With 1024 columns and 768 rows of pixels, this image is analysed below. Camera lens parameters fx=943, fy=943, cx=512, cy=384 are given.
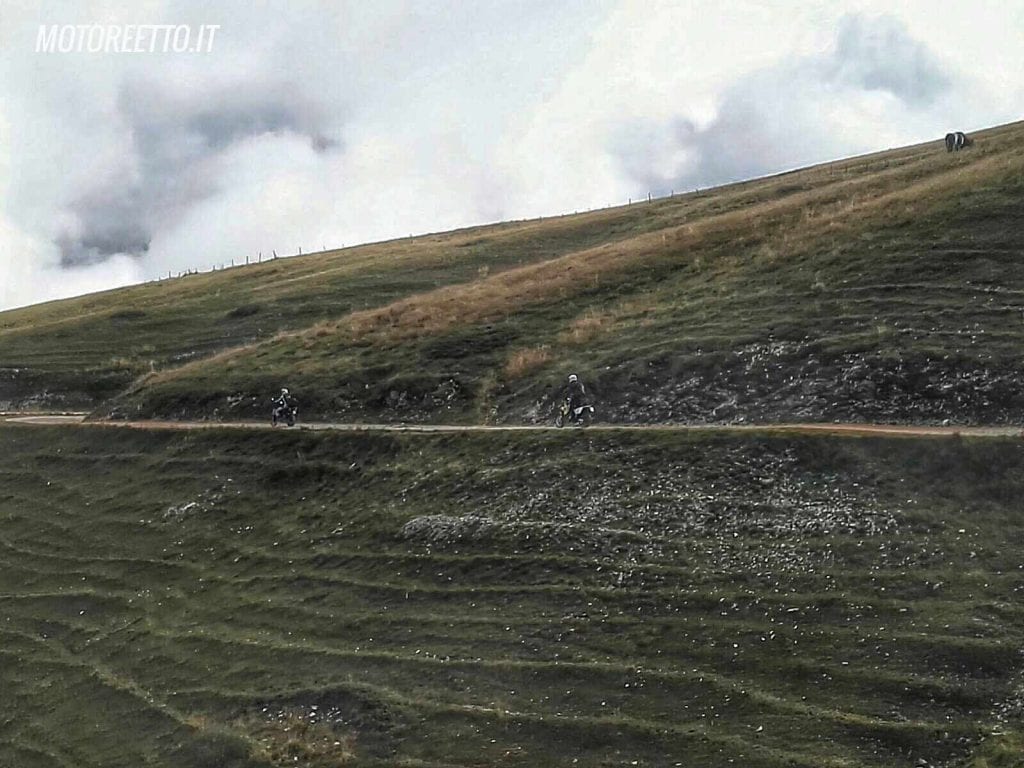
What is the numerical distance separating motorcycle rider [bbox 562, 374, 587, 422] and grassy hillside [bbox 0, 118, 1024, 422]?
0.88 meters

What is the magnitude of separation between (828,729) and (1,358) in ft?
270

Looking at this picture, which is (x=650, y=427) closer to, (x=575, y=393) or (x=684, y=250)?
(x=575, y=393)

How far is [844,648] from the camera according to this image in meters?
23.2

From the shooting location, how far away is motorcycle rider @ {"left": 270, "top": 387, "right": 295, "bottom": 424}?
48125mm

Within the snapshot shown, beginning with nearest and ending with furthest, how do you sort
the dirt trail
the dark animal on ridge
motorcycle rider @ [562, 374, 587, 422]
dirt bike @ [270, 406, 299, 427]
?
1. the dirt trail
2. motorcycle rider @ [562, 374, 587, 422]
3. dirt bike @ [270, 406, 299, 427]
4. the dark animal on ridge

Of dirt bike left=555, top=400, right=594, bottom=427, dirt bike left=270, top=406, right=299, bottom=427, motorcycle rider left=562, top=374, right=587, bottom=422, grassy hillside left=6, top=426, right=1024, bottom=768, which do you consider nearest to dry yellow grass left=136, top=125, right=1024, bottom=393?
motorcycle rider left=562, top=374, right=587, bottom=422

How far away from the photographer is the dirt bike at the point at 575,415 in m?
40.4

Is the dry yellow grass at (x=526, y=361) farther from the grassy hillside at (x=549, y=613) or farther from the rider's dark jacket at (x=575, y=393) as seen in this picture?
the grassy hillside at (x=549, y=613)

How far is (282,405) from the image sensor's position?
A: 1908 inches

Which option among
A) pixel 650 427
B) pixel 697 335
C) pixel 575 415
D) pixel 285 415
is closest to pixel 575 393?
pixel 575 415

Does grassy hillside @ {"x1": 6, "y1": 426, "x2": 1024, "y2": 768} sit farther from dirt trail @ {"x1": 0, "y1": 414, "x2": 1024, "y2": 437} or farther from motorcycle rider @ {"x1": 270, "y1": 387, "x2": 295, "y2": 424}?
motorcycle rider @ {"x1": 270, "y1": 387, "x2": 295, "y2": 424}

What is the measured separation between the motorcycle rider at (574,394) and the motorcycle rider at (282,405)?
48.4 ft

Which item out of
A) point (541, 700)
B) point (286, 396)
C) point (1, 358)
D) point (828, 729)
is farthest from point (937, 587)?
point (1, 358)

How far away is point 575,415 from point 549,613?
14.6m
